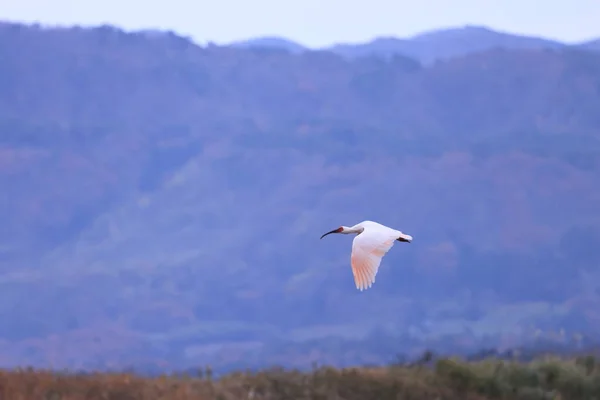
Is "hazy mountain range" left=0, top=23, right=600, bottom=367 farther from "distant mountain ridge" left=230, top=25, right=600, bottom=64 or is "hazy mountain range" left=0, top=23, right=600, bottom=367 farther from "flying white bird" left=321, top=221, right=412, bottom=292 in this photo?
"flying white bird" left=321, top=221, right=412, bottom=292

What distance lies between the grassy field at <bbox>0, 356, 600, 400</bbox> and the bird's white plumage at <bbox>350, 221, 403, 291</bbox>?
3.96ft

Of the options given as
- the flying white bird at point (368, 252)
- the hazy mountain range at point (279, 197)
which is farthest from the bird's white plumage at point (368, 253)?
the hazy mountain range at point (279, 197)

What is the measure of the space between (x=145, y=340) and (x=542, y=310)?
35599 mm

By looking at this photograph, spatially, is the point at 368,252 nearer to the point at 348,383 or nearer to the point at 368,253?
the point at 368,253

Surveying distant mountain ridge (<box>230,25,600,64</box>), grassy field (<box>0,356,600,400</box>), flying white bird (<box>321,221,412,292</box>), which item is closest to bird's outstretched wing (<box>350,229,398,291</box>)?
flying white bird (<box>321,221,412,292</box>)

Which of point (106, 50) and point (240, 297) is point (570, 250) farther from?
point (106, 50)

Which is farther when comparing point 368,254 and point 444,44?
point 444,44

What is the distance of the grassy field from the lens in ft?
48.0

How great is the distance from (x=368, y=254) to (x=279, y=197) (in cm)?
12919

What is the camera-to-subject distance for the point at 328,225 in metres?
136

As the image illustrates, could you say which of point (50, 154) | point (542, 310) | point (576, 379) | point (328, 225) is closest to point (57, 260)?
point (50, 154)

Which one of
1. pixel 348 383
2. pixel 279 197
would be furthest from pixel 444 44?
pixel 348 383

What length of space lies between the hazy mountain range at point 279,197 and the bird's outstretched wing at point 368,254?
91.4 meters

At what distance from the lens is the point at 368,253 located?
15.3 metres
